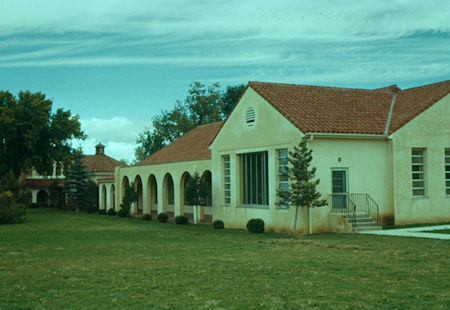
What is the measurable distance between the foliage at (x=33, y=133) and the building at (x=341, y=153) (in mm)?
26932

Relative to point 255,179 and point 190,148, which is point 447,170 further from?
point 190,148

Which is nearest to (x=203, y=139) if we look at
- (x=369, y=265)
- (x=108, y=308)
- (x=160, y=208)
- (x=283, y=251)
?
(x=160, y=208)

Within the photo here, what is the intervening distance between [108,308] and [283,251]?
827cm

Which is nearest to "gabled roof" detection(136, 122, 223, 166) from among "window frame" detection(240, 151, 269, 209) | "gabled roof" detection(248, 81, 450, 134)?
"window frame" detection(240, 151, 269, 209)

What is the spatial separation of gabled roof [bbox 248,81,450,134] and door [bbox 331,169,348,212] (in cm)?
186

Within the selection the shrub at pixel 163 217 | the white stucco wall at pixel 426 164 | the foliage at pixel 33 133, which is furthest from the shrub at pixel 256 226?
the foliage at pixel 33 133

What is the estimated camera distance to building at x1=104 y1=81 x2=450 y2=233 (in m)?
23.3

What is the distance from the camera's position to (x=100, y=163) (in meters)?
69.9

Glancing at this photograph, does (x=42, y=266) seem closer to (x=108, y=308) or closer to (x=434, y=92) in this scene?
(x=108, y=308)

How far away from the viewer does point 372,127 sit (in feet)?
80.8

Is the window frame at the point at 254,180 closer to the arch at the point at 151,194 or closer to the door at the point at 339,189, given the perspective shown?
the door at the point at 339,189

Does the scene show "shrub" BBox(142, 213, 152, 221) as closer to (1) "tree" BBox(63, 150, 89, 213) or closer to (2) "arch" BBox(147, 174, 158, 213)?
(2) "arch" BBox(147, 174, 158, 213)

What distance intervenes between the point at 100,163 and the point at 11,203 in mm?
34056

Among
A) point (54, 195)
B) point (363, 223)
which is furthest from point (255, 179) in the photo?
point (54, 195)
